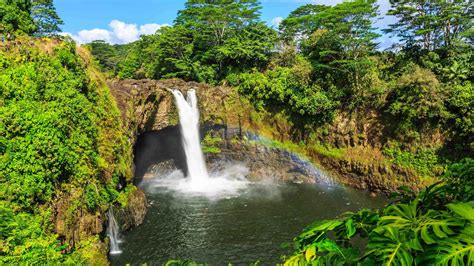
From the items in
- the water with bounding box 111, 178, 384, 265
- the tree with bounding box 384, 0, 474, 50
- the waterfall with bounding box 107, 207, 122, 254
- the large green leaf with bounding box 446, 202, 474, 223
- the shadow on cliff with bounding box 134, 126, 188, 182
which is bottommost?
the water with bounding box 111, 178, 384, 265

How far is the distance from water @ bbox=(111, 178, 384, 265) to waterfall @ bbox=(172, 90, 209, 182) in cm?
333

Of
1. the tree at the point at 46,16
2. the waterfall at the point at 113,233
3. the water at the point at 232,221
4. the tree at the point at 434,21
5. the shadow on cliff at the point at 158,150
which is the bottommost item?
the water at the point at 232,221

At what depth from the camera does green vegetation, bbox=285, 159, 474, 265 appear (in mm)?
1443

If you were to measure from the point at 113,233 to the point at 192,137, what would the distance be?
39.7 feet

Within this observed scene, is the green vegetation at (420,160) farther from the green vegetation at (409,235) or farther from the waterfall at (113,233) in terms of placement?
the green vegetation at (409,235)

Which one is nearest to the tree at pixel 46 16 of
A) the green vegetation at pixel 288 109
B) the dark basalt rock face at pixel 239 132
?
the green vegetation at pixel 288 109

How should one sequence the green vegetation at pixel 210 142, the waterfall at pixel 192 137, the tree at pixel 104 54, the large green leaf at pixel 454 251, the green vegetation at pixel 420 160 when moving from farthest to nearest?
the tree at pixel 104 54 → the green vegetation at pixel 210 142 → the waterfall at pixel 192 137 → the green vegetation at pixel 420 160 → the large green leaf at pixel 454 251

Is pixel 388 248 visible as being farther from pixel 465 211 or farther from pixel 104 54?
pixel 104 54

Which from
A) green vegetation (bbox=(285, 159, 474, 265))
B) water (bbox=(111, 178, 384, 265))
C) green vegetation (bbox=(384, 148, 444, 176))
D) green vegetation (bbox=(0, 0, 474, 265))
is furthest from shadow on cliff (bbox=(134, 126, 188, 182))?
green vegetation (bbox=(285, 159, 474, 265))

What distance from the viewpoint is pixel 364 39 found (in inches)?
792

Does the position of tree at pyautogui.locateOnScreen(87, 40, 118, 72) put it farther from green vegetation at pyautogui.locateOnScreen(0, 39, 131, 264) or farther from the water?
green vegetation at pyautogui.locateOnScreen(0, 39, 131, 264)

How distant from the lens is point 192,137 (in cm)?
2453

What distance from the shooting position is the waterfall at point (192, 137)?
2372 centimetres

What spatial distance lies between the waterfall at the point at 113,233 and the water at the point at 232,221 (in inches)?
13.5
